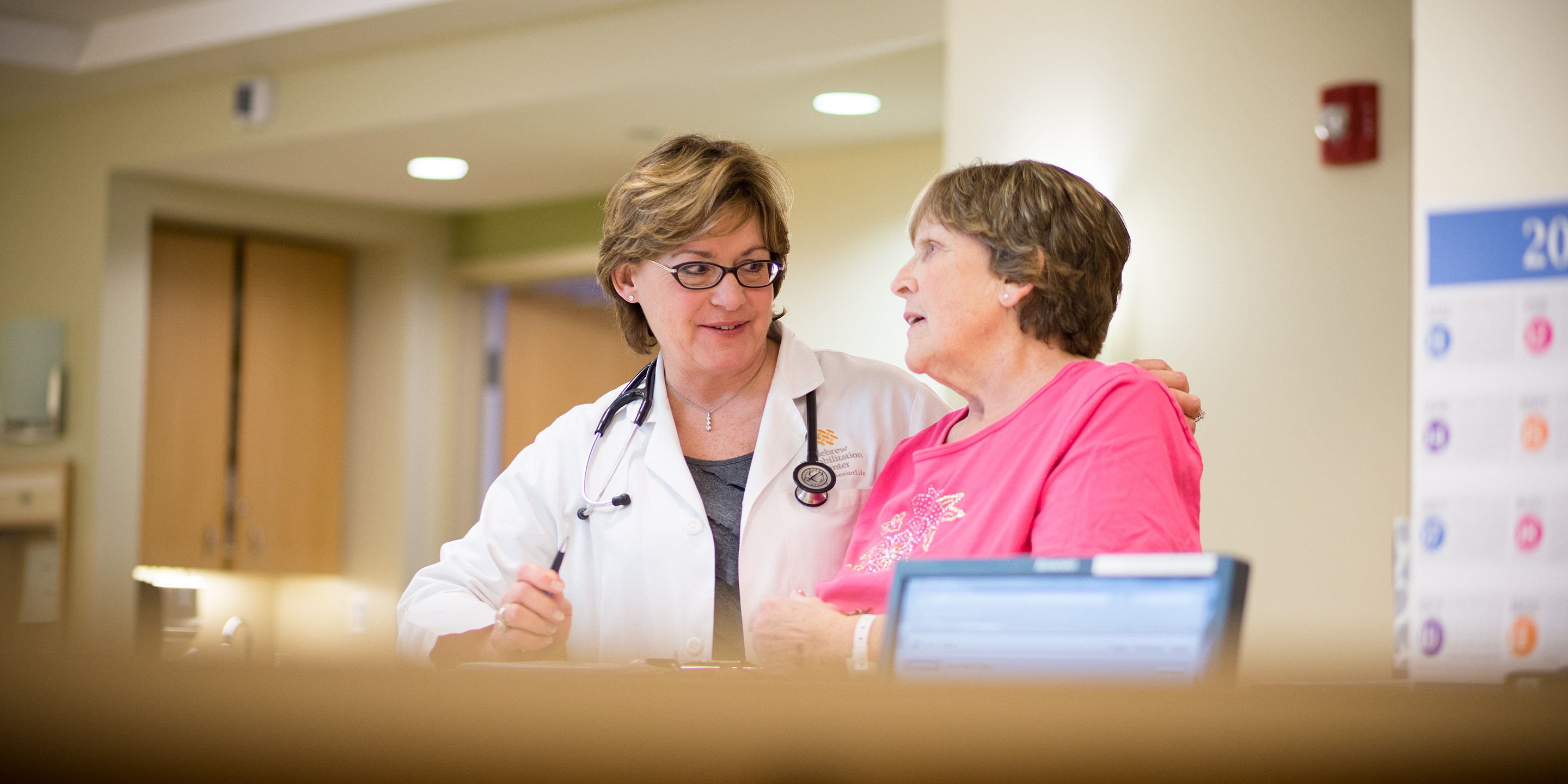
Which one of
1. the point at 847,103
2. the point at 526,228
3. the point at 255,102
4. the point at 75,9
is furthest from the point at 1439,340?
the point at 526,228

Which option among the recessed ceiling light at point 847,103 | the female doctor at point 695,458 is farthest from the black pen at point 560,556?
the recessed ceiling light at point 847,103

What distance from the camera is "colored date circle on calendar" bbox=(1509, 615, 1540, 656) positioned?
1161mm

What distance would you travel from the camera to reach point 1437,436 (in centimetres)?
128

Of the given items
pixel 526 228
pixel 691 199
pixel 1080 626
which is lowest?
pixel 1080 626

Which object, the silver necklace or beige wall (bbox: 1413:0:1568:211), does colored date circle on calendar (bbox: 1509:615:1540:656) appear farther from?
the silver necklace

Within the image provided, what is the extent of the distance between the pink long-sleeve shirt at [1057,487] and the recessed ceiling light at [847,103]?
2866 mm

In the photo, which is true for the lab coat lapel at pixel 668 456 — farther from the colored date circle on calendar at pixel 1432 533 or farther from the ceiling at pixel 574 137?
the ceiling at pixel 574 137

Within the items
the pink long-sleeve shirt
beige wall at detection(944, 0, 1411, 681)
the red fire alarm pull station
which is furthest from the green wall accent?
the pink long-sleeve shirt

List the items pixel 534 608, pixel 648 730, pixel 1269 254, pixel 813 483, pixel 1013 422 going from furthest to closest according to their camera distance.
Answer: pixel 1269 254, pixel 813 483, pixel 534 608, pixel 1013 422, pixel 648 730

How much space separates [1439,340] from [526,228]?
5218 mm

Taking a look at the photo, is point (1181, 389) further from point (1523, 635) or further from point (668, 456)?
point (668, 456)

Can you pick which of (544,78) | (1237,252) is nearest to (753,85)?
(544,78)

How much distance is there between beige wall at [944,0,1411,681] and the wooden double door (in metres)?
3.96

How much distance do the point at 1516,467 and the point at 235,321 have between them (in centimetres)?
584
